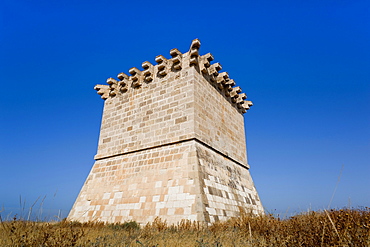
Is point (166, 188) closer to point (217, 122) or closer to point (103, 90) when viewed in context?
point (217, 122)

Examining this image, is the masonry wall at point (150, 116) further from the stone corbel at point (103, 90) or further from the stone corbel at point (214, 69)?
the stone corbel at point (214, 69)

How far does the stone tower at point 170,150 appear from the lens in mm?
7125

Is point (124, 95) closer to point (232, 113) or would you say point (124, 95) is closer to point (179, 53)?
point (179, 53)

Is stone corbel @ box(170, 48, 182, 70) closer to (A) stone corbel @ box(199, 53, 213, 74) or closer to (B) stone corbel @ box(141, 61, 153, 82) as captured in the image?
(A) stone corbel @ box(199, 53, 213, 74)

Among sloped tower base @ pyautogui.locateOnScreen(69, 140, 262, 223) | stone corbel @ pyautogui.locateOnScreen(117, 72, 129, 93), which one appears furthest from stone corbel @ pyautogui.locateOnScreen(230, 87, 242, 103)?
stone corbel @ pyautogui.locateOnScreen(117, 72, 129, 93)

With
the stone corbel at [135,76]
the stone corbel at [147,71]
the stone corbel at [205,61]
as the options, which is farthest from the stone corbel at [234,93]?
the stone corbel at [135,76]

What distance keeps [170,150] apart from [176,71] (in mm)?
3179

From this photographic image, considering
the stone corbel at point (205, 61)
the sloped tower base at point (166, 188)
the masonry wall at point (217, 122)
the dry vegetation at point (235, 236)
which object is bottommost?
the dry vegetation at point (235, 236)

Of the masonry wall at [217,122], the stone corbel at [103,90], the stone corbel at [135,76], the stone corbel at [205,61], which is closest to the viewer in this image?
the masonry wall at [217,122]

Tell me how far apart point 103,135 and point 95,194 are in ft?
8.87

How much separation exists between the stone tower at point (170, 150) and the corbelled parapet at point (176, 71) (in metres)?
0.04

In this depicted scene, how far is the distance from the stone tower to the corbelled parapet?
Result: 0.04m

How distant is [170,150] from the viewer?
822 cm

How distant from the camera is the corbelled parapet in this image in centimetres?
920
